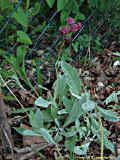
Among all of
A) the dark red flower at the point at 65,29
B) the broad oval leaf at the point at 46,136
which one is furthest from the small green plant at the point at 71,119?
the dark red flower at the point at 65,29

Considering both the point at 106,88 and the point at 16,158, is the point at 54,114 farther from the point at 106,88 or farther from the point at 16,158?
the point at 106,88

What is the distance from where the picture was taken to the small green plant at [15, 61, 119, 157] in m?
1.06

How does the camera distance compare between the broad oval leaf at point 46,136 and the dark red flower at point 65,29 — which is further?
the dark red flower at point 65,29

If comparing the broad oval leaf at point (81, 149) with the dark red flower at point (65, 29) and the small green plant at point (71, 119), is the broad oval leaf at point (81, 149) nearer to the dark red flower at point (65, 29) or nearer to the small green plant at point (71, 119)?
the small green plant at point (71, 119)

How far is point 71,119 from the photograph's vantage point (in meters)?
1.10

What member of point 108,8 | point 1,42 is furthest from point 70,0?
point 1,42

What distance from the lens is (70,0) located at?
144 cm

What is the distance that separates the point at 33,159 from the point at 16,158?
72 mm

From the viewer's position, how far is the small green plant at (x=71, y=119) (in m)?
1.06

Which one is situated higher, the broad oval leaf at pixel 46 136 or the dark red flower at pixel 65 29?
the dark red flower at pixel 65 29

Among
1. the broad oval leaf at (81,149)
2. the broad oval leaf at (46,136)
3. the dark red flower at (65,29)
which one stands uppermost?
the dark red flower at (65,29)

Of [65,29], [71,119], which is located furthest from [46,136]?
[65,29]

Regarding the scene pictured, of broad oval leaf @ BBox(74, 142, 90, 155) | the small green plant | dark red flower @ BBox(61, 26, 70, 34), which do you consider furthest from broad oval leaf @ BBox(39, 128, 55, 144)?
dark red flower @ BBox(61, 26, 70, 34)

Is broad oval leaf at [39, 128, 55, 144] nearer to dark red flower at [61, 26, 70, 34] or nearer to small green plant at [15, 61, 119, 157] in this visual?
small green plant at [15, 61, 119, 157]
